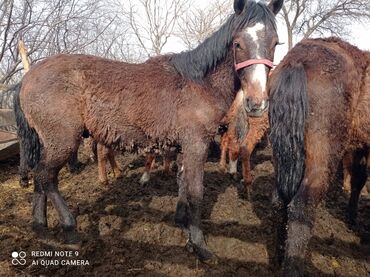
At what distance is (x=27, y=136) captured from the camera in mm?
3512

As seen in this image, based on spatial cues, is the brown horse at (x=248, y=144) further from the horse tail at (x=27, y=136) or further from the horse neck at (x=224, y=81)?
the horse tail at (x=27, y=136)

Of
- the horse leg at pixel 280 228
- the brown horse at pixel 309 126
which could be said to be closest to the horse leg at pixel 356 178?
the brown horse at pixel 309 126

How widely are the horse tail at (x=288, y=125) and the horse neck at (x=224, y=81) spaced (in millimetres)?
483

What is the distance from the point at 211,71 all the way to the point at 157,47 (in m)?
11.4

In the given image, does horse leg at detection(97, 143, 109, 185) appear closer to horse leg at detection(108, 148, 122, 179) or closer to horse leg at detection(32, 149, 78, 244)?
horse leg at detection(108, 148, 122, 179)

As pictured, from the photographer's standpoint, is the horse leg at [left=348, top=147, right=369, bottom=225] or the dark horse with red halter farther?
the horse leg at [left=348, top=147, right=369, bottom=225]

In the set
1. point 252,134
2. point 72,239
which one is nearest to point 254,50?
point 252,134

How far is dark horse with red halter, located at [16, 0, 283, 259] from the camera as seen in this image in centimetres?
308

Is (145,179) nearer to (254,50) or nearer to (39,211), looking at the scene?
(39,211)

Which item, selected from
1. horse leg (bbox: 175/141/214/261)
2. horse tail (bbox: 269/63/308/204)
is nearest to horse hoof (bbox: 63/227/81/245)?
horse leg (bbox: 175/141/214/261)

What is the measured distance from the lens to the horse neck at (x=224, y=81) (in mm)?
3271

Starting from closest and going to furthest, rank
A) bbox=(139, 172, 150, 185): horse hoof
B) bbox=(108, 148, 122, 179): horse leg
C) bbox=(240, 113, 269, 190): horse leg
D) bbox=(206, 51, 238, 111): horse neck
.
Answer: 1. bbox=(206, 51, 238, 111): horse neck
2. bbox=(240, 113, 269, 190): horse leg
3. bbox=(139, 172, 150, 185): horse hoof
4. bbox=(108, 148, 122, 179): horse leg

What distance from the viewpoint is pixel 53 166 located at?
10.3 feet

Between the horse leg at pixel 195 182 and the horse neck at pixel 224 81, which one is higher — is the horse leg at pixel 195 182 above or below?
below
